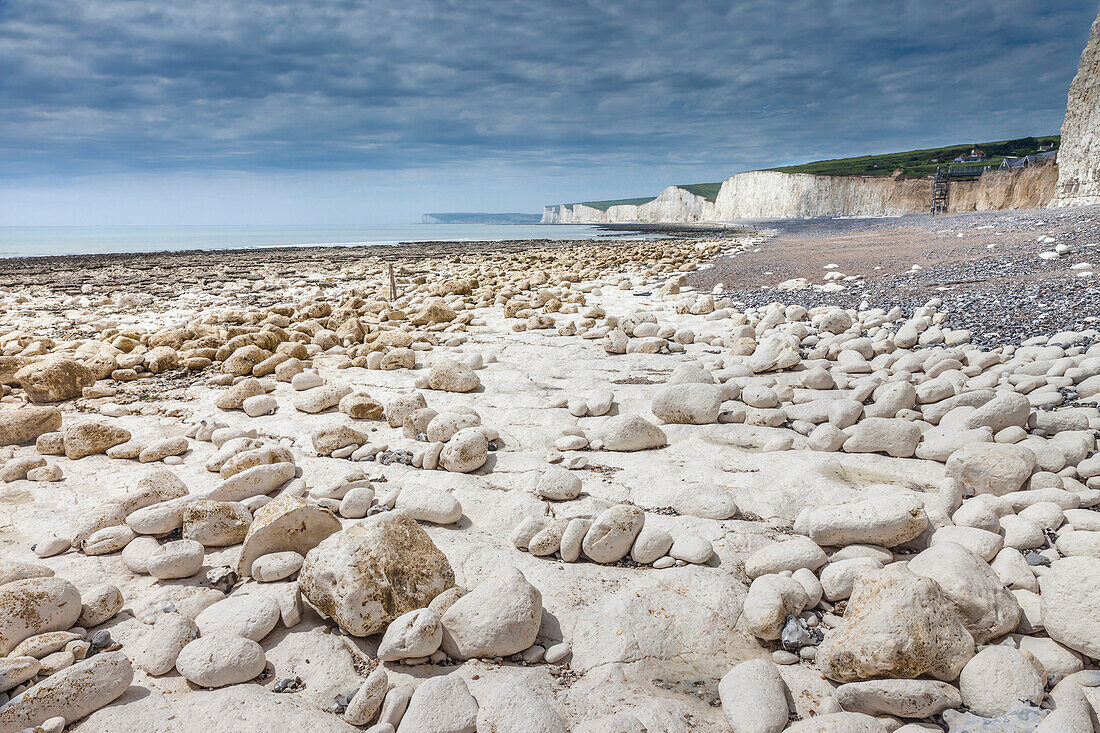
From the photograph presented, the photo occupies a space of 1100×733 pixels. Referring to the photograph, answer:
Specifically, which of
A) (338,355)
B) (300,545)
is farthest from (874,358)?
(338,355)

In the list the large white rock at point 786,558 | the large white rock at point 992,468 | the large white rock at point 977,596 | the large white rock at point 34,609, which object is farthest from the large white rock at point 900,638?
the large white rock at point 34,609

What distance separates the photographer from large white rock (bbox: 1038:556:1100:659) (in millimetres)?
1873

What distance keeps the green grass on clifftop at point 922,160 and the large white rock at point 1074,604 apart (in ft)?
269

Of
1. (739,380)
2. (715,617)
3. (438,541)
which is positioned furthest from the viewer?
(739,380)

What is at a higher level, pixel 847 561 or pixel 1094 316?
pixel 1094 316

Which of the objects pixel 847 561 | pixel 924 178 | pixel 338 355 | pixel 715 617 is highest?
pixel 924 178

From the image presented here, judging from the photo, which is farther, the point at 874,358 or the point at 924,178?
the point at 924,178

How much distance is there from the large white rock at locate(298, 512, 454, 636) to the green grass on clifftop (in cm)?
8318

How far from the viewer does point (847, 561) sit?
2338mm

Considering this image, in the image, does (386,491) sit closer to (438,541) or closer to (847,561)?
(438,541)

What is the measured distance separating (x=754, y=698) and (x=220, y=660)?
1.82 m

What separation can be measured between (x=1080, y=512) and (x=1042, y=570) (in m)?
0.57

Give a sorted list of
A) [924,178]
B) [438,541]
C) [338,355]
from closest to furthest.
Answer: [438,541], [338,355], [924,178]

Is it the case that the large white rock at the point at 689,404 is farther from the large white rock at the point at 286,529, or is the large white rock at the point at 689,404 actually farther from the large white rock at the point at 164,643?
the large white rock at the point at 164,643
